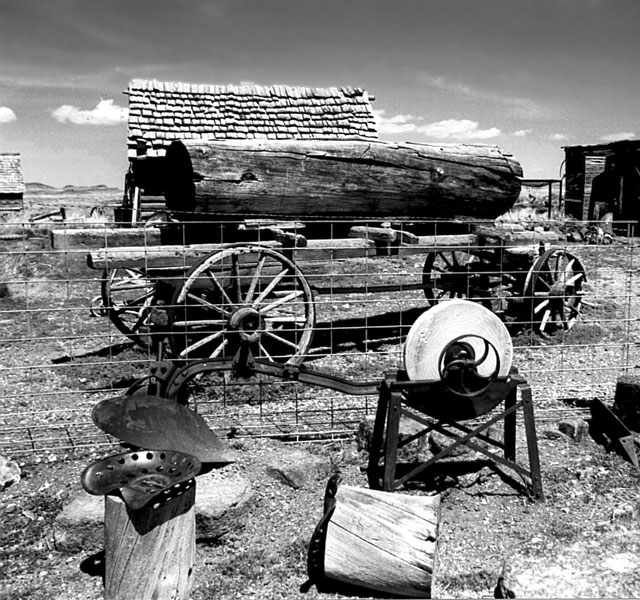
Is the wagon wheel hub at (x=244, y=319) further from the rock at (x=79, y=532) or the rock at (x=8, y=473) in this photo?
the rock at (x=79, y=532)

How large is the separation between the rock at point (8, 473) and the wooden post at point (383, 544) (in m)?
2.21

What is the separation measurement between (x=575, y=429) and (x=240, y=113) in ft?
43.7

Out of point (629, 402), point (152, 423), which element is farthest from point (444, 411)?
point (629, 402)

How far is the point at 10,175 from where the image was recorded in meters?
35.3

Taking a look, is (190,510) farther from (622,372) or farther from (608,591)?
(622,372)

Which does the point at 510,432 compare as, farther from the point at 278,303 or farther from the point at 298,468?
the point at 278,303

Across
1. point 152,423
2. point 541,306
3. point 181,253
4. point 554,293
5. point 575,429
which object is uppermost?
point 181,253

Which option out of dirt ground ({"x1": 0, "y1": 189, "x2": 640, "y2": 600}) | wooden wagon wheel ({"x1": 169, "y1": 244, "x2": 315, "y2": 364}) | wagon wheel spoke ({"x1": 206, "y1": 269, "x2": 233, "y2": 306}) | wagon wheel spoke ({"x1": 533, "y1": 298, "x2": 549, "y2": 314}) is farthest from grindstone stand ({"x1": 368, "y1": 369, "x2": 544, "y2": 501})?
wagon wheel spoke ({"x1": 533, "y1": 298, "x2": 549, "y2": 314})

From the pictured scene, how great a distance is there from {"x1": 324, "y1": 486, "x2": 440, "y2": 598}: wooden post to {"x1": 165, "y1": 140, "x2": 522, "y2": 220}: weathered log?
408 cm

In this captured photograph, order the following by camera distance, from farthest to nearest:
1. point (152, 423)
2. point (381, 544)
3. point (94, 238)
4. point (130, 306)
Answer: point (130, 306) < point (94, 238) < point (152, 423) < point (381, 544)

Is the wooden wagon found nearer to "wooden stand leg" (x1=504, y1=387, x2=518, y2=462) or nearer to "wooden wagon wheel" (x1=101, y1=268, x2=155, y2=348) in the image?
"wooden wagon wheel" (x1=101, y1=268, x2=155, y2=348)

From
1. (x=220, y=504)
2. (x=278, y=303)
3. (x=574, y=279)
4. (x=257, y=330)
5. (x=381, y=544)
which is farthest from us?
(x=574, y=279)

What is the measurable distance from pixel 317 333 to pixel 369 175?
2183 mm

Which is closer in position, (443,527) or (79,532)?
(79,532)
